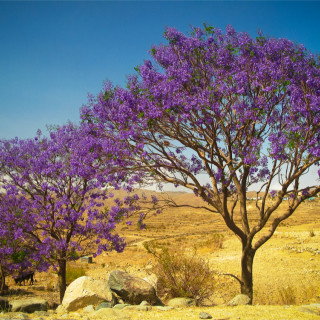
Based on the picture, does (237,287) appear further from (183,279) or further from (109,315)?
(109,315)

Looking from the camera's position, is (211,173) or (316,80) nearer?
(316,80)

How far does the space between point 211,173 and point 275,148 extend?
262 centimetres

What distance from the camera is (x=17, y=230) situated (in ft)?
37.1

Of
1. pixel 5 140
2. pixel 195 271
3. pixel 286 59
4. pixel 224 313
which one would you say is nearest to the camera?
pixel 224 313

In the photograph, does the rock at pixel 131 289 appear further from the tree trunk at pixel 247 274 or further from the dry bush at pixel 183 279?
the tree trunk at pixel 247 274

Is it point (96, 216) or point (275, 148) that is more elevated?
point (275, 148)

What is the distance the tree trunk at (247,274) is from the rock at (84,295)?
4.22 meters

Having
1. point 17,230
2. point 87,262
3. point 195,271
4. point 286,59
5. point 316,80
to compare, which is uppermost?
point 286,59

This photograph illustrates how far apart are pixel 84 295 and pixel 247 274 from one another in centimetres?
508

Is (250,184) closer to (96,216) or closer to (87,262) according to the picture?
(96,216)

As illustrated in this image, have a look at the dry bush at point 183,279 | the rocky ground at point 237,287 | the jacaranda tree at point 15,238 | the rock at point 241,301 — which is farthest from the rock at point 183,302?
the jacaranda tree at point 15,238

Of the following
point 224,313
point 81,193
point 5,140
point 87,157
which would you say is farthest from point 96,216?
point 224,313

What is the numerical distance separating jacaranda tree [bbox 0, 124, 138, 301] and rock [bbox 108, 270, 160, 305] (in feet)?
5.87

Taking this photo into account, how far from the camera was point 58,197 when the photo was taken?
1217 cm
